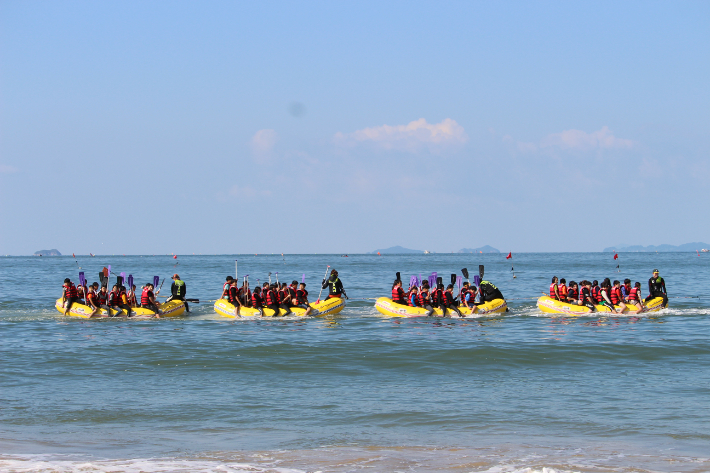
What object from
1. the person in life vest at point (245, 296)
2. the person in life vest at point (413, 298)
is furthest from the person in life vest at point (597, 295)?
the person in life vest at point (245, 296)

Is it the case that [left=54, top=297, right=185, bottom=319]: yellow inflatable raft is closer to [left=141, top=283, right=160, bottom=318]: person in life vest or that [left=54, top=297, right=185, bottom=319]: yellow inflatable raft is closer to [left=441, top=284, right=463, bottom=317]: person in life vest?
[left=141, top=283, right=160, bottom=318]: person in life vest

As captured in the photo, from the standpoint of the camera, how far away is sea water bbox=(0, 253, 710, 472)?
29.6 ft

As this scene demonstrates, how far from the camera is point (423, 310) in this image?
995 inches

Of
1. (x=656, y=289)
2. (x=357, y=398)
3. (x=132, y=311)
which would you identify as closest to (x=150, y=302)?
(x=132, y=311)

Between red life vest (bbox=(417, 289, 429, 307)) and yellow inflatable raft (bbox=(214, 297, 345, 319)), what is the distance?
11.1ft

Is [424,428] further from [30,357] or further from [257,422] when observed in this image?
[30,357]

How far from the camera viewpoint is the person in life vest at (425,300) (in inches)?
996

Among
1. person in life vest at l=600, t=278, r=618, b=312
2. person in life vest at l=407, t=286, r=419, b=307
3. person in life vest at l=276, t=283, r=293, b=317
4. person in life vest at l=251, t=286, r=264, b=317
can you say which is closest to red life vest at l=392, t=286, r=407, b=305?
person in life vest at l=407, t=286, r=419, b=307

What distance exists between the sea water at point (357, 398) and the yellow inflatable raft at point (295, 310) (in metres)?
2.41

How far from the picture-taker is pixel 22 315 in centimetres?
2741

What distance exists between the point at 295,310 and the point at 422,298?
4892 mm

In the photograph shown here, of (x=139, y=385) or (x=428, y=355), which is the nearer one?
(x=139, y=385)

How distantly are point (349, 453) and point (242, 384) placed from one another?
5.28 m

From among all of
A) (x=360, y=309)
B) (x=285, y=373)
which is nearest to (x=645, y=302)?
(x=360, y=309)
